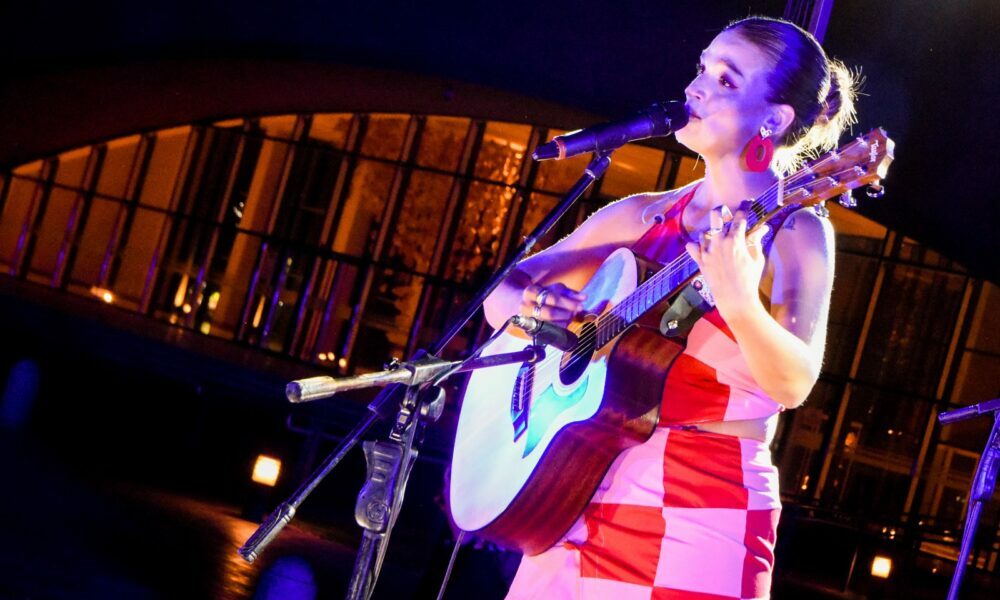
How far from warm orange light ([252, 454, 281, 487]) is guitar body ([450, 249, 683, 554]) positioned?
4618 millimetres

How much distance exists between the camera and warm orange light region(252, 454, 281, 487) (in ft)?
22.2

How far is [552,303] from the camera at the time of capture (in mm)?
2270

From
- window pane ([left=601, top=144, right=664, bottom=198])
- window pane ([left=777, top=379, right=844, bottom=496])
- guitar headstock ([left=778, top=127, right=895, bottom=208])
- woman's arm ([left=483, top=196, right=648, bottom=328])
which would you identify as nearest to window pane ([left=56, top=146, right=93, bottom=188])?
window pane ([left=601, top=144, right=664, bottom=198])

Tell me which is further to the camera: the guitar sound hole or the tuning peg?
the guitar sound hole

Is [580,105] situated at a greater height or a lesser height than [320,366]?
greater

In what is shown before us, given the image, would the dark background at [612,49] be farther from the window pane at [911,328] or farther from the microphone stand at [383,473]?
the window pane at [911,328]

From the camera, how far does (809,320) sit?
1.81 metres

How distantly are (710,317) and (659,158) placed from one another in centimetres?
1264

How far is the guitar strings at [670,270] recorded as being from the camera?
1759 mm

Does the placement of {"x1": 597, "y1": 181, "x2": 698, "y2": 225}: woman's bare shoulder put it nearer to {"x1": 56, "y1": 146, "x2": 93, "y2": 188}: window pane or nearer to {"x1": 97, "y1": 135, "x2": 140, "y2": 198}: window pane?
{"x1": 97, "y1": 135, "x2": 140, "y2": 198}: window pane

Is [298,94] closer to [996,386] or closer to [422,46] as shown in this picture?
[422,46]

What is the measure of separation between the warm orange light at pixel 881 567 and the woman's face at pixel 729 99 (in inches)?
264

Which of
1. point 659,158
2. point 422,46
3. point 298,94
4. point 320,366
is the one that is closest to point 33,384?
point 422,46

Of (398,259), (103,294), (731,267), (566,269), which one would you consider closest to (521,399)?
(566,269)
